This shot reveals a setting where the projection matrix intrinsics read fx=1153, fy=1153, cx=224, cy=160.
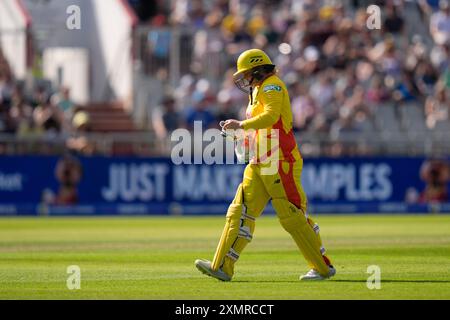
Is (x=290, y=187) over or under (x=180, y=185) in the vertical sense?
over

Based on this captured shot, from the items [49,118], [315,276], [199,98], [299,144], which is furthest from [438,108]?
[315,276]

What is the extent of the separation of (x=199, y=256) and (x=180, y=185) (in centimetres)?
1210

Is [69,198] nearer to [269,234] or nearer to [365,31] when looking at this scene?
[269,234]

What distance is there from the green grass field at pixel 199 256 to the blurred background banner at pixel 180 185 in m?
2.40

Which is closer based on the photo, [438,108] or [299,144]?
[299,144]

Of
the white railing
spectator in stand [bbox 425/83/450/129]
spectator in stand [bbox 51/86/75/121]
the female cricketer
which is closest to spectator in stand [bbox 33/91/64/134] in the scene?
spectator in stand [bbox 51/86/75/121]

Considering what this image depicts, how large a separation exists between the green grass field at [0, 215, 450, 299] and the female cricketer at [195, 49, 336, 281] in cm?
28

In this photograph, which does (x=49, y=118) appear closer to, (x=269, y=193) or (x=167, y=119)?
(x=167, y=119)

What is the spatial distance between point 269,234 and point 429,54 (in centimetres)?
1453

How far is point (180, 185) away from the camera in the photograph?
27906mm

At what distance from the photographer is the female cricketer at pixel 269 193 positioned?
40.8 feet

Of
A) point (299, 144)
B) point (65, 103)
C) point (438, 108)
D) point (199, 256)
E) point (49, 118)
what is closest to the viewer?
point (199, 256)

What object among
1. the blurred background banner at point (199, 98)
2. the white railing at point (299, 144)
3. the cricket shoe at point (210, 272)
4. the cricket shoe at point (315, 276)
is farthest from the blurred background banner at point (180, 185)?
the cricket shoe at point (315, 276)

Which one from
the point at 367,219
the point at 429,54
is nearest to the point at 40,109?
the point at 367,219
